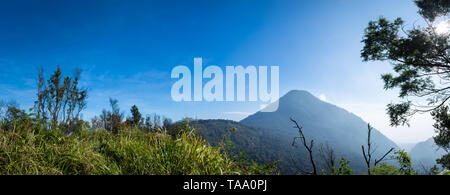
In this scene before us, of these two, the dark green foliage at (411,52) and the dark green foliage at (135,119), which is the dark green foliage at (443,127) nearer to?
the dark green foliage at (411,52)

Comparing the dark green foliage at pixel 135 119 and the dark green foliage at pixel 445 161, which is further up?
the dark green foliage at pixel 135 119

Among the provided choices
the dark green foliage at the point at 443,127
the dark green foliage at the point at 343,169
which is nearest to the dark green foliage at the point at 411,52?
the dark green foliage at the point at 443,127

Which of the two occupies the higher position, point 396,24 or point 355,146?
point 396,24

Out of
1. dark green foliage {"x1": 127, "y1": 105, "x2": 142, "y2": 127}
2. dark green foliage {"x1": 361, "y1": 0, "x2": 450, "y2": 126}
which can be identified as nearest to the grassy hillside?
→ dark green foliage {"x1": 127, "y1": 105, "x2": 142, "y2": 127}

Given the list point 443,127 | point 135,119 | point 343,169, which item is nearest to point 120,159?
point 343,169

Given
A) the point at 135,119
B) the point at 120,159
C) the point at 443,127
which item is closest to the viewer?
the point at 120,159

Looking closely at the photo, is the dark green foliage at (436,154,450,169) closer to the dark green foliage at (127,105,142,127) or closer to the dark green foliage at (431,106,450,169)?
the dark green foliage at (431,106,450,169)

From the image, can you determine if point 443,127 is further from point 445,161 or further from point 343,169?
point 343,169
